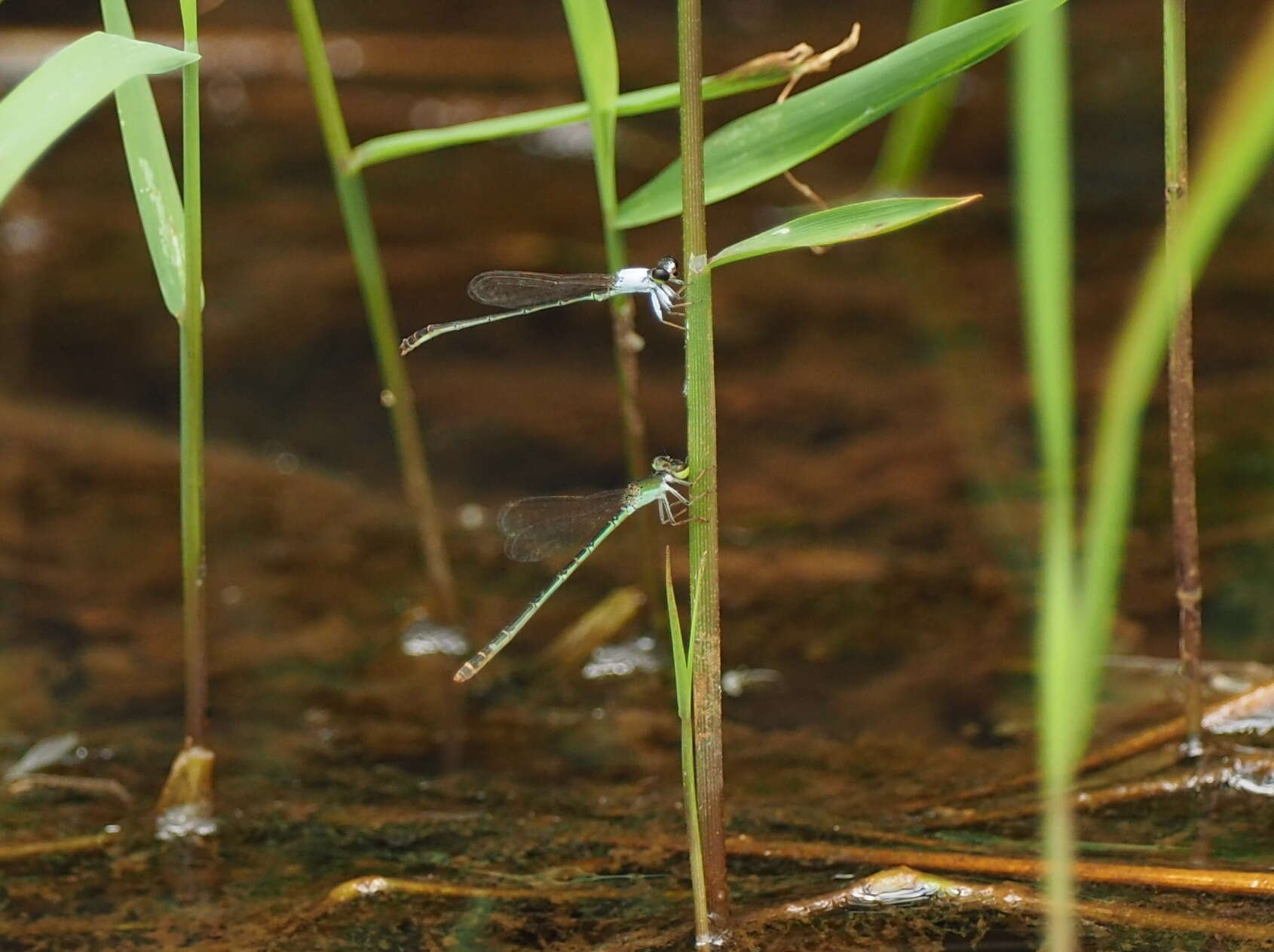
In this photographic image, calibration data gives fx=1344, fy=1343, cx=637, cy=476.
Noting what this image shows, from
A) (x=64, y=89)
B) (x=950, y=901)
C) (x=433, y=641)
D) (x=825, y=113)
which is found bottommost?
(x=950, y=901)

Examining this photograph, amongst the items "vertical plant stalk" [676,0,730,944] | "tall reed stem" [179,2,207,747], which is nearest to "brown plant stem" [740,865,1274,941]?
"vertical plant stalk" [676,0,730,944]

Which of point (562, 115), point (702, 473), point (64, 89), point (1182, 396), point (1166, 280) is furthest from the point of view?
point (562, 115)

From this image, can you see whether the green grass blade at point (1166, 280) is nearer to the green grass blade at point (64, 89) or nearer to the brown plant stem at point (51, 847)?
the green grass blade at point (64, 89)

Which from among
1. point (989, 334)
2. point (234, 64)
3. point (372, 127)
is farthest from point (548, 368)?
point (234, 64)

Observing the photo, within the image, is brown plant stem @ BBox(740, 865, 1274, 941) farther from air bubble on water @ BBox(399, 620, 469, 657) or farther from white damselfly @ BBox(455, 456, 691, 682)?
air bubble on water @ BBox(399, 620, 469, 657)

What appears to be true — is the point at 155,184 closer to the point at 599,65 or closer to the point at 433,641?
the point at 599,65

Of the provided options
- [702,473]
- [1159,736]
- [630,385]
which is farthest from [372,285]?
[1159,736]
